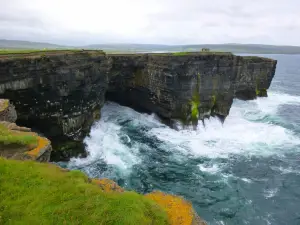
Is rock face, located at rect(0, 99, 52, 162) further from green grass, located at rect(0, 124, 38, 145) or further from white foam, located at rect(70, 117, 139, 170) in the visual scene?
white foam, located at rect(70, 117, 139, 170)

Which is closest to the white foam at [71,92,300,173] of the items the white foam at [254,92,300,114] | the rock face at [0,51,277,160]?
the rock face at [0,51,277,160]

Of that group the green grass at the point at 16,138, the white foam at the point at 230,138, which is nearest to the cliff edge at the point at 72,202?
the green grass at the point at 16,138

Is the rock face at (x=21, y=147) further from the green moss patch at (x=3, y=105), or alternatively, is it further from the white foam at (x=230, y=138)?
the white foam at (x=230, y=138)

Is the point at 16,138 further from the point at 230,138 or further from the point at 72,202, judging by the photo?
the point at 230,138

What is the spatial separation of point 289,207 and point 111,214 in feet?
68.1

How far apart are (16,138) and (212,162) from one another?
77.2 ft

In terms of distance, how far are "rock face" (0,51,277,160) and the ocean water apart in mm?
3316

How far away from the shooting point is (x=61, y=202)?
1004cm

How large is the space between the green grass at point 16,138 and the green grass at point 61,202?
83.4 inches

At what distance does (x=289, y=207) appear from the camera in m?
→ 23.6

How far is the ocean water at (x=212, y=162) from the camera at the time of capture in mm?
23609

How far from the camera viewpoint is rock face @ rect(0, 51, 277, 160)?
27578 millimetres

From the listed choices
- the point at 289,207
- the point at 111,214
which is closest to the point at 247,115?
the point at 289,207

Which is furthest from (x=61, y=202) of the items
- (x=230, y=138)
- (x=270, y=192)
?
(x=230, y=138)
